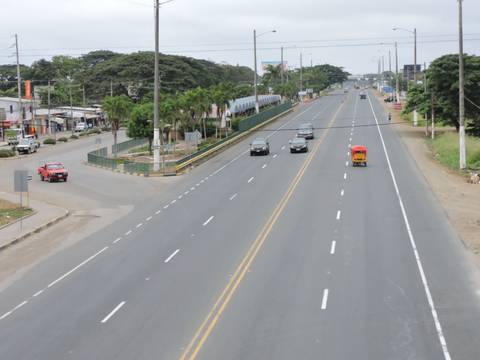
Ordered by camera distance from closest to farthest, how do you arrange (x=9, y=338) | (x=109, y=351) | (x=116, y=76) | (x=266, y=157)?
(x=109, y=351) → (x=9, y=338) → (x=266, y=157) → (x=116, y=76)

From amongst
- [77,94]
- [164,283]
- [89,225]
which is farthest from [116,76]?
[164,283]

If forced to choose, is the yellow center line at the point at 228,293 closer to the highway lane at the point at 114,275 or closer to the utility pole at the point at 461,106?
the highway lane at the point at 114,275

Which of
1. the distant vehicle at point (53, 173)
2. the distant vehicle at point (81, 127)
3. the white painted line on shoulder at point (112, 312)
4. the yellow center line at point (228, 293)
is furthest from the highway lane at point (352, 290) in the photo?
the distant vehicle at point (81, 127)

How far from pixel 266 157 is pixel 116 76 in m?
88.9

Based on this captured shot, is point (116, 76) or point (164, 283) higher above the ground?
point (116, 76)

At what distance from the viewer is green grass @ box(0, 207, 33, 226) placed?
3559 cm

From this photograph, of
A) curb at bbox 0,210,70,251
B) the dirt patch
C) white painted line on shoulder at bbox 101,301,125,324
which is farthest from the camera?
curb at bbox 0,210,70,251

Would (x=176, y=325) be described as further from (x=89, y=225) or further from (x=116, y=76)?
(x=116, y=76)

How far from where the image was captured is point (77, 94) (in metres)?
155

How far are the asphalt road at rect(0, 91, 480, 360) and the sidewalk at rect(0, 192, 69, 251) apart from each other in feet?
10.6

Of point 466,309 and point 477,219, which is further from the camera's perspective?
point 477,219

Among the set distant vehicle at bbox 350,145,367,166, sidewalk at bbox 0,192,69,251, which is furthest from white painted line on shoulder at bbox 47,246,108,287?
distant vehicle at bbox 350,145,367,166

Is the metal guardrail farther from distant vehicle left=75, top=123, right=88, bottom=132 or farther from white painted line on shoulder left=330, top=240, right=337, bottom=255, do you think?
white painted line on shoulder left=330, top=240, right=337, bottom=255

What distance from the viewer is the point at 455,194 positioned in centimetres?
3850
